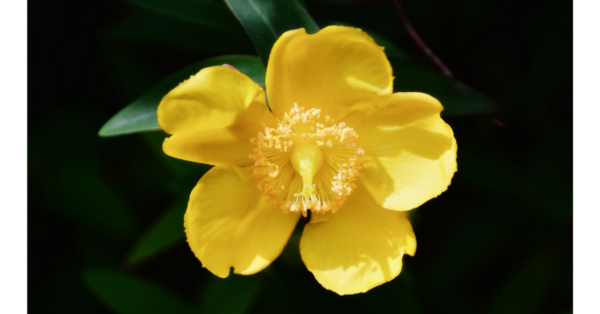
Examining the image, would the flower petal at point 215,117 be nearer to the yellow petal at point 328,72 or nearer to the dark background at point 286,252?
the yellow petal at point 328,72

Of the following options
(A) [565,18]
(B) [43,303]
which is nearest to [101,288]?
(B) [43,303]

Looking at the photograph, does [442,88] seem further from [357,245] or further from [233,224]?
[233,224]

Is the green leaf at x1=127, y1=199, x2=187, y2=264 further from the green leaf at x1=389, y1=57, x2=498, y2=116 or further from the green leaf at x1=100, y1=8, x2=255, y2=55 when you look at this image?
the green leaf at x1=389, y1=57, x2=498, y2=116

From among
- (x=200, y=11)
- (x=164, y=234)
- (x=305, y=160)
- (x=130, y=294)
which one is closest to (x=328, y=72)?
(x=305, y=160)

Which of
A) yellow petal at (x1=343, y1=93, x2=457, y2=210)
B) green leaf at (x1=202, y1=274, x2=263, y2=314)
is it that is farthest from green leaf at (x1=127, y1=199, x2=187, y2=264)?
yellow petal at (x1=343, y1=93, x2=457, y2=210)

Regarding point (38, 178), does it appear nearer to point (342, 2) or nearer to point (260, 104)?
point (260, 104)
